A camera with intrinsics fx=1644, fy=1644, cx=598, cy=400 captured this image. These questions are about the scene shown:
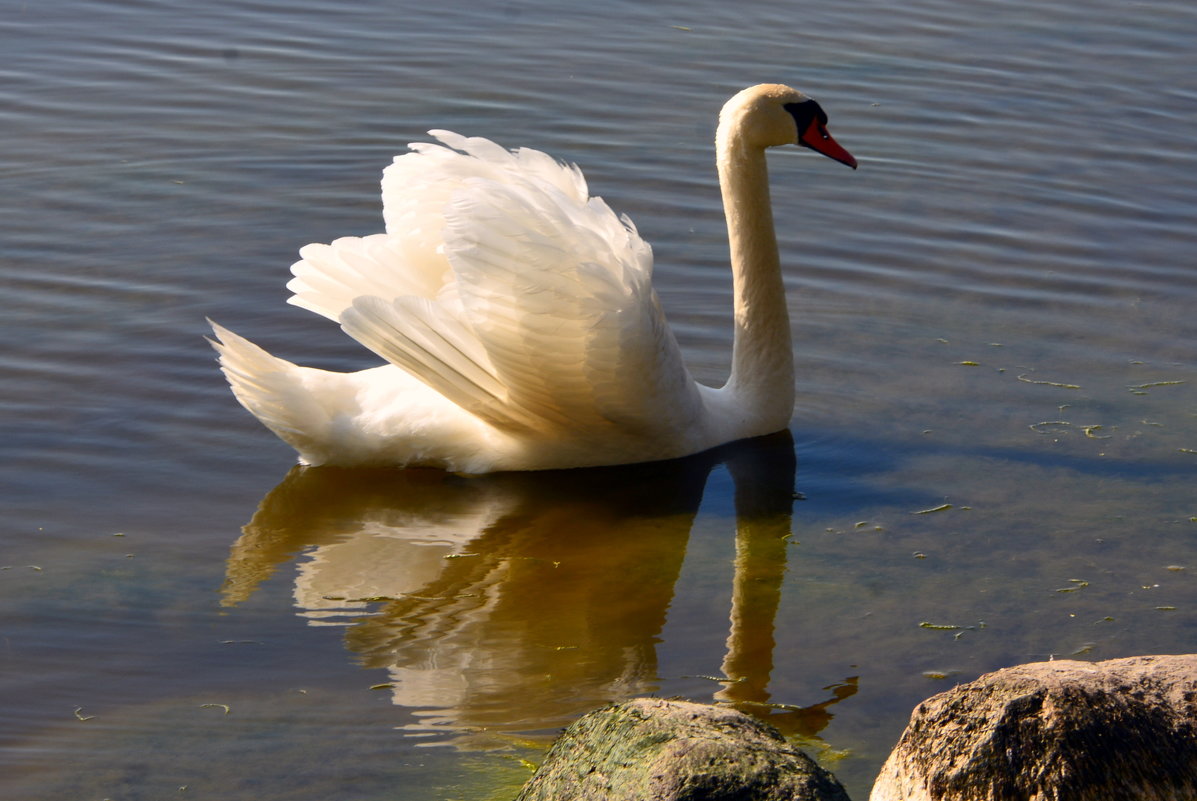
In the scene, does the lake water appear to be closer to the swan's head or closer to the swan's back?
the swan's back

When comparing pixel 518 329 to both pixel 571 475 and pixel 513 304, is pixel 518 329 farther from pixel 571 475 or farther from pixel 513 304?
pixel 571 475

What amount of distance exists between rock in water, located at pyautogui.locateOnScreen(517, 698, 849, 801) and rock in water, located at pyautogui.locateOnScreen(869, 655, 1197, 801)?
0.28m

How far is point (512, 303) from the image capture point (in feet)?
19.0

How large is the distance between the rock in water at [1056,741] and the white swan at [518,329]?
2525 millimetres

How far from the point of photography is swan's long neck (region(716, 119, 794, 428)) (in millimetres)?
6660

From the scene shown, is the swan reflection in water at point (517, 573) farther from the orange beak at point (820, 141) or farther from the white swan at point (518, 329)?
the orange beak at point (820, 141)

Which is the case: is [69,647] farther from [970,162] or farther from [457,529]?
[970,162]

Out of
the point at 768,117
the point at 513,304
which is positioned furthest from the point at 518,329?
the point at 768,117

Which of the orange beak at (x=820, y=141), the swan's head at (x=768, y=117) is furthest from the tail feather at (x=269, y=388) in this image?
the orange beak at (x=820, y=141)

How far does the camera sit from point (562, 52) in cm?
1148

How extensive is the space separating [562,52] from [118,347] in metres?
5.21

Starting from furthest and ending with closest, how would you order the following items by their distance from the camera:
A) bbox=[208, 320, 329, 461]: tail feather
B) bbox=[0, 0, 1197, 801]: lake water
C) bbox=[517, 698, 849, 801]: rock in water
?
bbox=[208, 320, 329, 461]: tail feather
bbox=[0, 0, 1197, 801]: lake water
bbox=[517, 698, 849, 801]: rock in water

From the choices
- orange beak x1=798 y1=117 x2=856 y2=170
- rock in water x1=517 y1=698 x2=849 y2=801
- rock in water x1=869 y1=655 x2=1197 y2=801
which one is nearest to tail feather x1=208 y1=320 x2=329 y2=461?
orange beak x1=798 y1=117 x2=856 y2=170

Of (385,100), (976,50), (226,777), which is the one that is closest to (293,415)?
(226,777)
